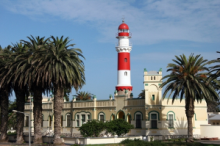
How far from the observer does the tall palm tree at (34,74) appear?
136 feet

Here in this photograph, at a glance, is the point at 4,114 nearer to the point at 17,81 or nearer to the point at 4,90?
the point at 4,90

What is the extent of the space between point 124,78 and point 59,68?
74.8 feet

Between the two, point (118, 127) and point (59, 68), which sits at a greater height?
point (59, 68)

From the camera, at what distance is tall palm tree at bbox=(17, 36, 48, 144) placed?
136 feet

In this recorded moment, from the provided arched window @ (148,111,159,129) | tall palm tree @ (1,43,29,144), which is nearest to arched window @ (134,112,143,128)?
arched window @ (148,111,159,129)

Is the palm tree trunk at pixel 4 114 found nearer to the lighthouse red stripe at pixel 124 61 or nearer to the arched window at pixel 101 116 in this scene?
the arched window at pixel 101 116

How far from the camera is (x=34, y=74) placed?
134 feet

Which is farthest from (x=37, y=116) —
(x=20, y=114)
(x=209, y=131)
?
(x=209, y=131)

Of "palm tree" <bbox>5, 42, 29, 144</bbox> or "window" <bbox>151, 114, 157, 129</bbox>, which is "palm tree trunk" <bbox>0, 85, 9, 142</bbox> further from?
"window" <bbox>151, 114, 157, 129</bbox>

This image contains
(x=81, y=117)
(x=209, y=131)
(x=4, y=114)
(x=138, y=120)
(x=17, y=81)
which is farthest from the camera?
(x=81, y=117)

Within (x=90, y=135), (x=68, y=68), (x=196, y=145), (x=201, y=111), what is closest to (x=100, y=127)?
(x=90, y=135)

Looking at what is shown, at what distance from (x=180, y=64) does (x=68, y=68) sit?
14577 millimetres

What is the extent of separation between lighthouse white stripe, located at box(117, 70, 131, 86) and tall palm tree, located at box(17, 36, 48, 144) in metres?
19.3

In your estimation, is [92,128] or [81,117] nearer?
[92,128]
